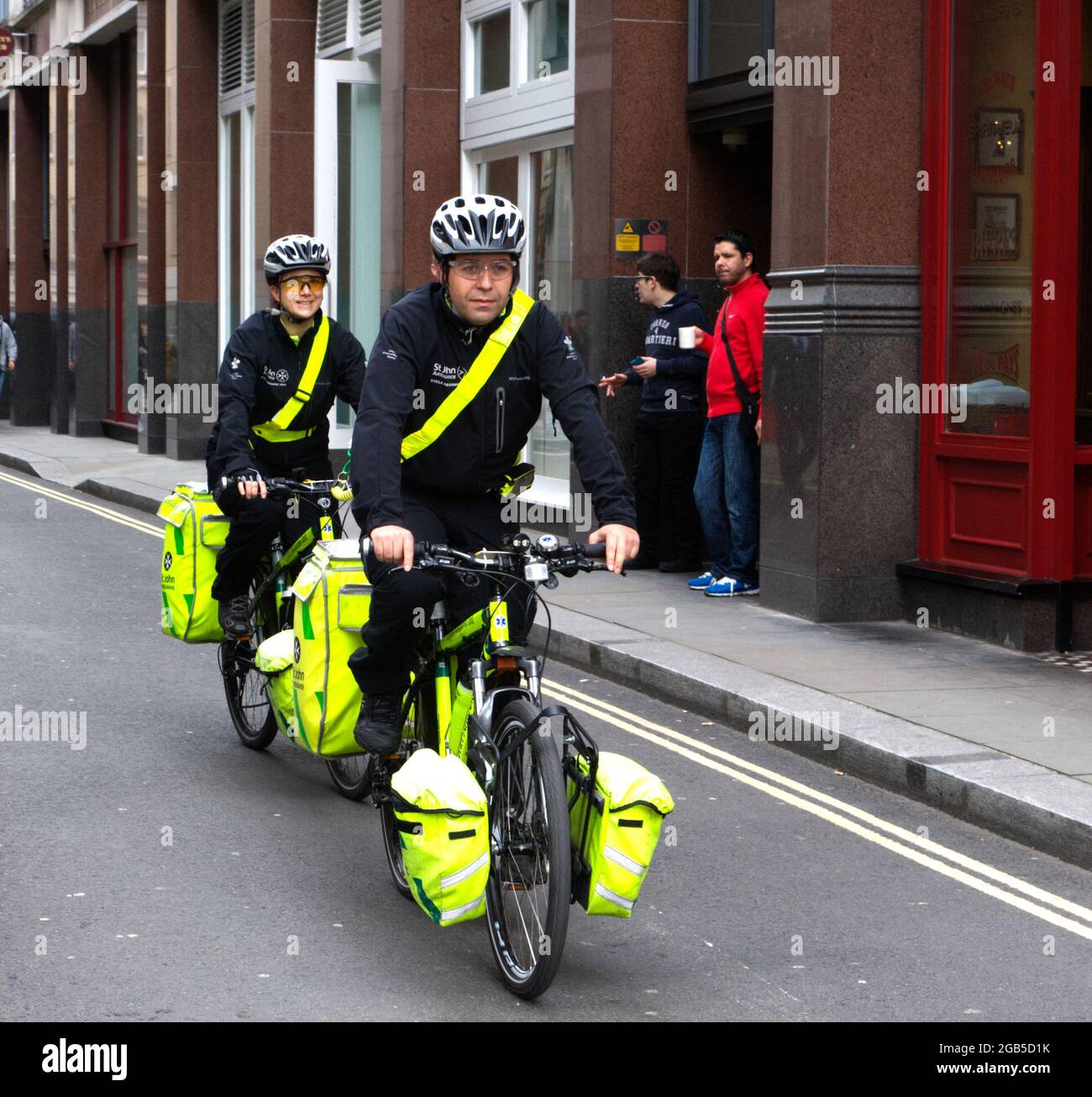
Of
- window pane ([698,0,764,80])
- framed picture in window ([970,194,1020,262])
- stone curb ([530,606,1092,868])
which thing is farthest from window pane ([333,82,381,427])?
stone curb ([530,606,1092,868])

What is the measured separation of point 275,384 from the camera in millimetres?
7680

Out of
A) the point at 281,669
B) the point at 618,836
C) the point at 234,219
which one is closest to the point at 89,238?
the point at 234,219

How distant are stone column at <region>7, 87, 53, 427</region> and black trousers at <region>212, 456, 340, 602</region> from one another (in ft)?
83.0

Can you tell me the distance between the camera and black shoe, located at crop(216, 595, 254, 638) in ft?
25.3

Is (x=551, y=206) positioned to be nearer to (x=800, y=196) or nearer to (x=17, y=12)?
(x=800, y=196)

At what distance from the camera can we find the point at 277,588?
25.3 feet

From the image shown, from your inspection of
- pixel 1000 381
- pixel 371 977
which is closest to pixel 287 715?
pixel 371 977

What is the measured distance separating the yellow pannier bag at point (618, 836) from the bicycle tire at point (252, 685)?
10.1 ft

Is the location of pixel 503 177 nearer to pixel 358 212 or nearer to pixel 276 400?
pixel 358 212

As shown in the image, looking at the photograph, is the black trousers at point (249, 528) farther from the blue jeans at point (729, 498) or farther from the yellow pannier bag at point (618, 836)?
the blue jeans at point (729, 498)

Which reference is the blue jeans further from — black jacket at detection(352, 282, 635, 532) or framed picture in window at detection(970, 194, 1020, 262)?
black jacket at detection(352, 282, 635, 532)

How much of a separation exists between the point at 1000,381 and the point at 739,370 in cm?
185

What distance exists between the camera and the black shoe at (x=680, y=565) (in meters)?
12.8

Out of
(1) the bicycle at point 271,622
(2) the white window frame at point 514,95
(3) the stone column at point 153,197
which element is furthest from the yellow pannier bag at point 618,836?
(3) the stone column at point 153,197
